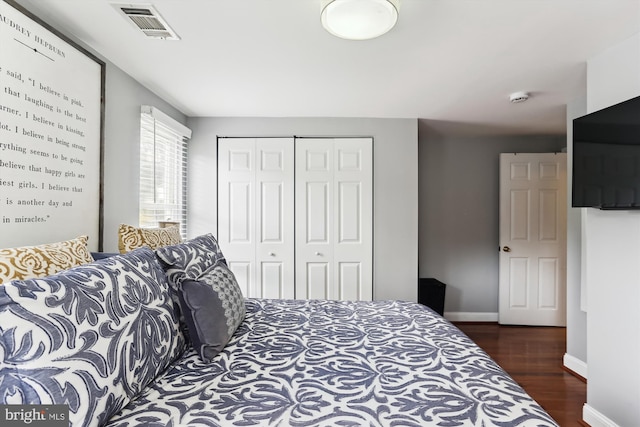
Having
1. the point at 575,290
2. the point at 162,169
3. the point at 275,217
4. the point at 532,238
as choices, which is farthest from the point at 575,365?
the point at 162,169

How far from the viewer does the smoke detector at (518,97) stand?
2.84 meters

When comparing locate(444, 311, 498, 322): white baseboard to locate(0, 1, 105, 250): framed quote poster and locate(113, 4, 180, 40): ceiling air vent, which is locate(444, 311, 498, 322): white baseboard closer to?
locate(0, 1, 105, 250): framed quote poster

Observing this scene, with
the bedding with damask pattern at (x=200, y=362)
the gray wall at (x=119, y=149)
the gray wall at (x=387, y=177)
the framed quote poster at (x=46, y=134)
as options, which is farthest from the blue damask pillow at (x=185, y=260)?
the gray wall at (x=387, y=177)

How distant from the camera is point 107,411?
2.94 feet

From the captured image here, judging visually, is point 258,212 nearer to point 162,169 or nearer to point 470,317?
point 162,169

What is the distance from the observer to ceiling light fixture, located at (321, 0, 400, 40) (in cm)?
Answer: 153

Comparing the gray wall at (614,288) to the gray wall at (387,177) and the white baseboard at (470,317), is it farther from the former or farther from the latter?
the white baseboard at (470,317)

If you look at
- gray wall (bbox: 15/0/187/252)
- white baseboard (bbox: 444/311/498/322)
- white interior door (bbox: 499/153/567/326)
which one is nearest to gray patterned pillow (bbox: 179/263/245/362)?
gray wall (bbox: 15/0/187/252)

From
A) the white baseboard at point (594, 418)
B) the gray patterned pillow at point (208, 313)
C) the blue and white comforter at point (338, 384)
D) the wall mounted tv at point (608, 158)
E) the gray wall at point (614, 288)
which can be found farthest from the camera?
the white baseboard at point (594, 418)

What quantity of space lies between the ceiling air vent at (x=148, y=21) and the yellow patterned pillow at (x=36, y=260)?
3.98 ft

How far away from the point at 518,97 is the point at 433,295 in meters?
2.43

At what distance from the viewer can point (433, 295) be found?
164 inches

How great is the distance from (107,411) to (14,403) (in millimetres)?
212

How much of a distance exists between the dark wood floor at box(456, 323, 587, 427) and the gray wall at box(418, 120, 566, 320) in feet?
1.48
